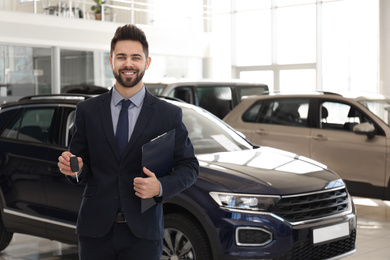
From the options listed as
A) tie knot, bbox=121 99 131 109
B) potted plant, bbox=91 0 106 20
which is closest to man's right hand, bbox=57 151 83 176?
tie knot, bbox=121 99 131 109

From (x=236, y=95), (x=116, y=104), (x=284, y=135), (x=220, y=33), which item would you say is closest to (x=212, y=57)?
(x=220, y=33)

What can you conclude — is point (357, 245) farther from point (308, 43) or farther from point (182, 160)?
point (308, 43)

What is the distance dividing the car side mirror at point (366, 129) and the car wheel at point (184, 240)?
4050mm

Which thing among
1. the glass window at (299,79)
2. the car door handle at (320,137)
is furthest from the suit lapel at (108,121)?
the glass window at (299,79)

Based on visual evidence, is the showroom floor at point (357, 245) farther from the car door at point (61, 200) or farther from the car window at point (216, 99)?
the car window at point (216, 99)

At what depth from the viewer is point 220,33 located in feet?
76.1

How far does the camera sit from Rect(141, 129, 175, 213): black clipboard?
2.76 m

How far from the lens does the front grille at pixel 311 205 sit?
16.1 ft

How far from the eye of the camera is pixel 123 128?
2949 mm

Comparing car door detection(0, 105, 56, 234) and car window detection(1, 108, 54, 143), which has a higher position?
car window detection(1, 108, 54, 143)

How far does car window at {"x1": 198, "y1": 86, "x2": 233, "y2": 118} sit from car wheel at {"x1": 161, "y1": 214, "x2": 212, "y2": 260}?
686 cm

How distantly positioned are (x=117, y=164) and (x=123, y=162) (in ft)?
0.10

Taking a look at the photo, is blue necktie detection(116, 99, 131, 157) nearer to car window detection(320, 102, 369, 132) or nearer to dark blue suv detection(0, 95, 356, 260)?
dark blue suv detection(0, 95, 356, 260)

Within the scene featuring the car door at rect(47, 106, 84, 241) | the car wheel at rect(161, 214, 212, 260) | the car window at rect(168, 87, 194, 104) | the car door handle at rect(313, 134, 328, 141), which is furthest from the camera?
the car window at rect(168, 87, 194, 104)
